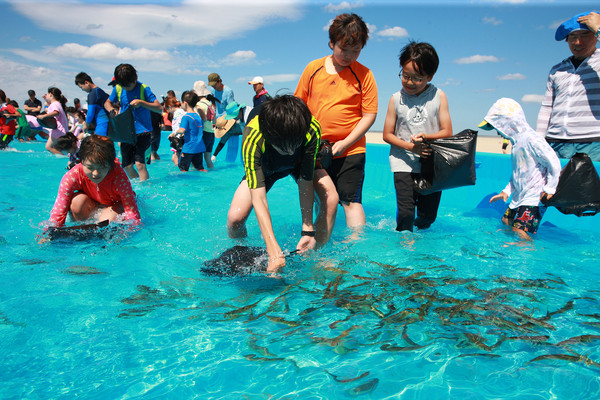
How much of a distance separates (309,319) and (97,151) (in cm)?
267

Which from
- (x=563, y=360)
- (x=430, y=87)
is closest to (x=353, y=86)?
(x=430, y=87)

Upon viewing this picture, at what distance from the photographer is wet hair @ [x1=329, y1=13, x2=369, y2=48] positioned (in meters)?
3.45

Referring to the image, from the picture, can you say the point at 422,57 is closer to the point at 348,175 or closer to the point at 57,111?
the point at 348,175

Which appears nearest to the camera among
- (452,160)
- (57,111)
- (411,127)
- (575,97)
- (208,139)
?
(452,160)

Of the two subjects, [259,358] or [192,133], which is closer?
[259,358]

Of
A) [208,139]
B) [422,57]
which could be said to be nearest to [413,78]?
[422,57]

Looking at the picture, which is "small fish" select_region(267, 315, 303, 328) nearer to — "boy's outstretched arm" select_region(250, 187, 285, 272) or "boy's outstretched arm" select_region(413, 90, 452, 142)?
"boy's outstretched arm" select_region(250, 187, 285, 272)

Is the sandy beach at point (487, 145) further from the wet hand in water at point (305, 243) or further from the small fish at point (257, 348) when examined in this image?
the small fish at point (257, 348)

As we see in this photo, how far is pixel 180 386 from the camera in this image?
2.02 meters

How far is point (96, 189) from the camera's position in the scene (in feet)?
14.4

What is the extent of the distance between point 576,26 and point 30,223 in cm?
616

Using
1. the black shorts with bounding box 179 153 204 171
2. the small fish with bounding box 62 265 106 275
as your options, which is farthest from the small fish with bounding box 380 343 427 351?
the black shorts with bounding box 179 153 204 171

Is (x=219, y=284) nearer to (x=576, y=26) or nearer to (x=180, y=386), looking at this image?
(x=180, y=386)

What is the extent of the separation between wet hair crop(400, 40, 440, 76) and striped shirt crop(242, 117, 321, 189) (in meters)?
1.23
